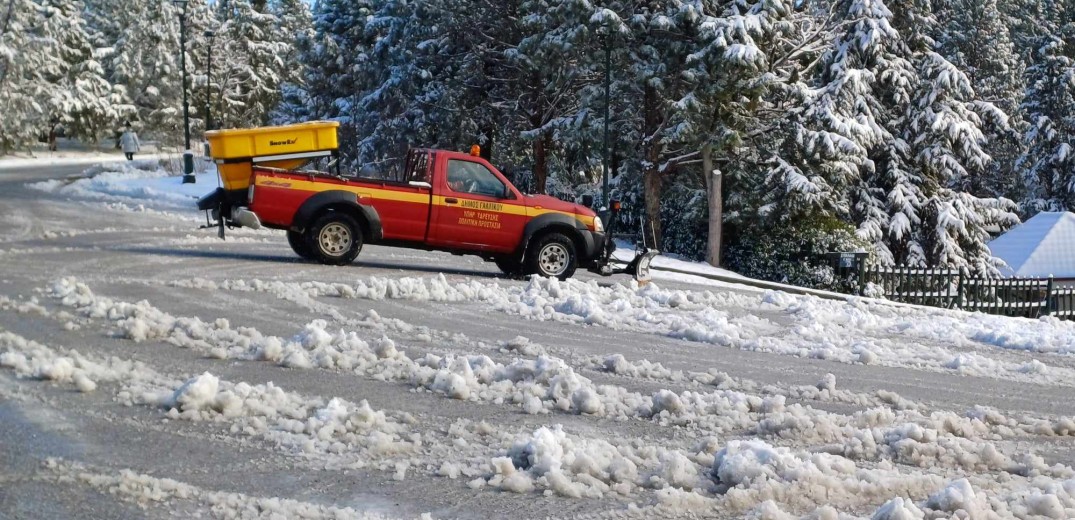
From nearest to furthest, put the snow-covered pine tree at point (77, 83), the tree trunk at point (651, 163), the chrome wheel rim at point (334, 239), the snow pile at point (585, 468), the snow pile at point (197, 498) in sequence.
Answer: the snow pile at point (197, 498)
the snow pile at point (585, 468)
the chrome wheel rim at point (334, 239)
the tree trunk at point (651, 163)
the snow-covered pine tree at point (77, 83)

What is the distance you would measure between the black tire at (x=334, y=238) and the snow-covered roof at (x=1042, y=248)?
3060cm

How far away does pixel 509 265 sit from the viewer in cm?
1698

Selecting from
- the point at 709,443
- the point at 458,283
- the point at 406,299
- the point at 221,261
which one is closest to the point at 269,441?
the point at 709,443

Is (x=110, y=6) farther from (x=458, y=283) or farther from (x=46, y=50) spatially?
(x=458, y=283)

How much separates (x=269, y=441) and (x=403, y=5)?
1537 inches

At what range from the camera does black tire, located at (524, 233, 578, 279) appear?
16219 mm

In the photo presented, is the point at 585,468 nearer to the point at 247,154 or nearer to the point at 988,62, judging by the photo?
the point at 247,154

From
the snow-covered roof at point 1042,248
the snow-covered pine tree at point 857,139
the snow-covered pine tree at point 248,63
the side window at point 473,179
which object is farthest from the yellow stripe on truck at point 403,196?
the snow-covered pine tree at point 248,63

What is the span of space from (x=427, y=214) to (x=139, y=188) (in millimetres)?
20608

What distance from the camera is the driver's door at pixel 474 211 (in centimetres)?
1591

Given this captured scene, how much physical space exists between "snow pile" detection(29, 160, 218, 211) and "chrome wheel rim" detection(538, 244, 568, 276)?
14.9 meters

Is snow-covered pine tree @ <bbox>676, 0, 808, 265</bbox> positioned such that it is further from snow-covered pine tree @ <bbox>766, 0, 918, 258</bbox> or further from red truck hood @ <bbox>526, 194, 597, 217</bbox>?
red truck hood @ <bbox>526, 194, 597, 217</bbox>

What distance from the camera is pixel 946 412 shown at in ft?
25.7

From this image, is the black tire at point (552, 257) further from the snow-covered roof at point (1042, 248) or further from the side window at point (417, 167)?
the snow-covered roof at point (1042, 248)
